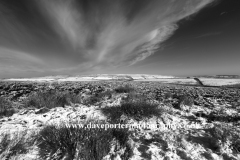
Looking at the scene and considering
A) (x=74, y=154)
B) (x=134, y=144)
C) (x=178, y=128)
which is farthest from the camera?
(x=178, y=128)

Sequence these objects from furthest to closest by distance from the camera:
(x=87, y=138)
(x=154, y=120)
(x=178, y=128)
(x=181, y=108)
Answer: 1. (x=181, y=108)
2. (x=154, y=120)
3. (x=178, y=128)
4. (x=87, y=138)

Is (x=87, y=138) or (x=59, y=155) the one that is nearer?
(x=59, y=155)

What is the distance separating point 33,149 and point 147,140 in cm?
213

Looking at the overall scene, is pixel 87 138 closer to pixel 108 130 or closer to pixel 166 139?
pixel 108 130

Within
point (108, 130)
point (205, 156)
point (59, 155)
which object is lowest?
point (205, 156)

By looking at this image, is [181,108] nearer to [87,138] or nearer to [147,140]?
[147,140]

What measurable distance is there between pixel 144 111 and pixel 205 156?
5.63ft

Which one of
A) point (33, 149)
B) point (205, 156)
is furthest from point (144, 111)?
point (33, 149)

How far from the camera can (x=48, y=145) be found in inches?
70.3

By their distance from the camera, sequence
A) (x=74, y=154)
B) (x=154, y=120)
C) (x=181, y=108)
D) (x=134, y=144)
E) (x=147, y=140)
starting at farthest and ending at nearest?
(x=181, y=108) → (x=154, y=120) → (x=147, y=140) → (x=134, y=144) → (x=74, y=154)

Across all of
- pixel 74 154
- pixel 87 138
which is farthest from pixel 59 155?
pixel 87 138

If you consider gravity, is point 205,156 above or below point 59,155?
below

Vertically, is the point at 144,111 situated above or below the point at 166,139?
above

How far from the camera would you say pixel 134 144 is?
6.28ft
